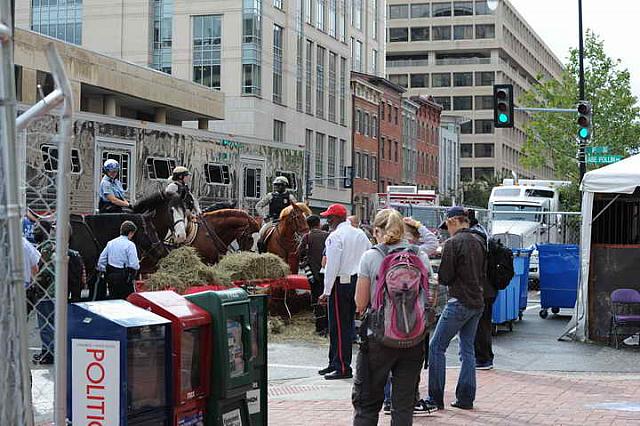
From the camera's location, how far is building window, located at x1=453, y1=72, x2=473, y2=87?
127062 mm

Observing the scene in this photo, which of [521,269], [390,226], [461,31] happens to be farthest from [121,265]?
[461,31]

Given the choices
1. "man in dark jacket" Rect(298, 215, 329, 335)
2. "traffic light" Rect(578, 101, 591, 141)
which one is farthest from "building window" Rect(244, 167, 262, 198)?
"man in dark jacket" Rect(298, 215, 329, 335)

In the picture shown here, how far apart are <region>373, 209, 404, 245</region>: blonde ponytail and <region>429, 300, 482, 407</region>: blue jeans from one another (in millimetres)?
2333

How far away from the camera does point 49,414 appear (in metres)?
9.24

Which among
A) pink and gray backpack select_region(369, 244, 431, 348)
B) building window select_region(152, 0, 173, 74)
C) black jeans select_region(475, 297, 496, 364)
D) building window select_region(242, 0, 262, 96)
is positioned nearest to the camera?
pink and gray backpack select_region(369, 244, 431, 348)

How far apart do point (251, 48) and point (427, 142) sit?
3885cm

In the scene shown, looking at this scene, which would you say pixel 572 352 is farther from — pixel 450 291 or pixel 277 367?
pixel 450 291

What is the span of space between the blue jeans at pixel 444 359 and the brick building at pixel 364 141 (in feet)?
219

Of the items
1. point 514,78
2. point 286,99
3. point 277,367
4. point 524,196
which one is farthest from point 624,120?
point 514,78

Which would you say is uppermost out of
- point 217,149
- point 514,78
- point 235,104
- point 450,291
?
point 514,78

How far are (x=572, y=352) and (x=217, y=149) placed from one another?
427 inches

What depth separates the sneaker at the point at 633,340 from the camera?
16595mm

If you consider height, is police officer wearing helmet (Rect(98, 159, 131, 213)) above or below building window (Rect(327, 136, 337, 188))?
below

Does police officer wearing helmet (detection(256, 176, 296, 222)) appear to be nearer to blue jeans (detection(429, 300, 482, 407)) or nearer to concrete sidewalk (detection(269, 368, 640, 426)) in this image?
concrete sidewalk (detection(269, 368, 640, 426))
